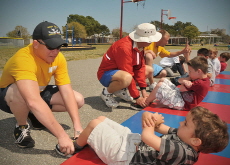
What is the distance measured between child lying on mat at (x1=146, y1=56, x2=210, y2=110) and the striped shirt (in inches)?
61.4

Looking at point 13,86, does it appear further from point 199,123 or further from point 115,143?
point 199,123

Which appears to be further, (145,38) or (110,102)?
(110,102)

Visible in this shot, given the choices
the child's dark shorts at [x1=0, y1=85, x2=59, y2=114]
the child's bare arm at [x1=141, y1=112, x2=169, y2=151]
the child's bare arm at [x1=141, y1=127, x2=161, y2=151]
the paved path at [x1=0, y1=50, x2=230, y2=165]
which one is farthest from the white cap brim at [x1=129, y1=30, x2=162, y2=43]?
the child's bare arm at [x1=141, y1=127, x2=161, y2=151]

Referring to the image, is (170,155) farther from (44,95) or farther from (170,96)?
(170,96)

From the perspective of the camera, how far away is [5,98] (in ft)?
6.63

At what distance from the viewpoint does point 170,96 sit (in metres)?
3.04

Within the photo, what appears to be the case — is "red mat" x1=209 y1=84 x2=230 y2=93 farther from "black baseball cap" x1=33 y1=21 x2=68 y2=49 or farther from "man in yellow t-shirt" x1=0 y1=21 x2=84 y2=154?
"black baseball cap" x1=33 y1=21 x2=68 y2=49

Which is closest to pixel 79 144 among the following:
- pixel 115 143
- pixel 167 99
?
pixel 115 143

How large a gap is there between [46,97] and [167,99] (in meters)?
1.76

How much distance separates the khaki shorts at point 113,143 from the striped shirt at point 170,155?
81mm

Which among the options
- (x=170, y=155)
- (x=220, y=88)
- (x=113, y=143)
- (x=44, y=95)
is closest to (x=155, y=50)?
(x=220, y=88)

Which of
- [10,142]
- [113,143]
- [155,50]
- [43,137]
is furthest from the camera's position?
[155,50]

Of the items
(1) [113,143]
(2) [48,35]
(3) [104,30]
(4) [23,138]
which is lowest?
(4) [23,138]

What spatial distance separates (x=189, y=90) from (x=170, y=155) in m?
1.82
